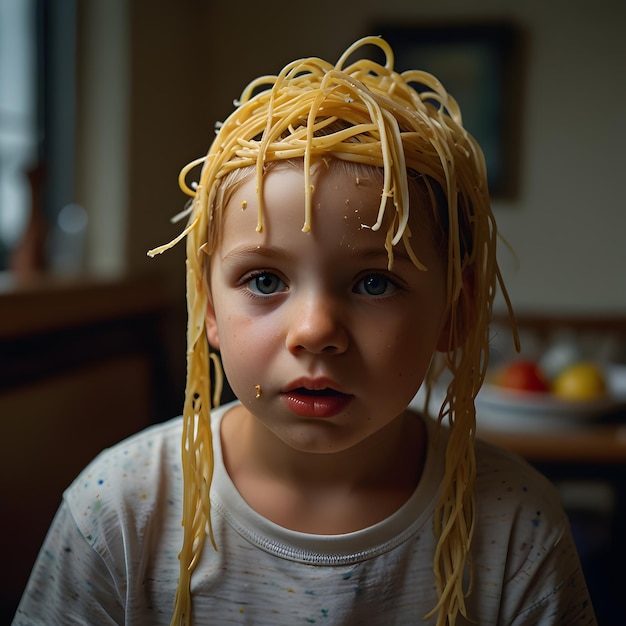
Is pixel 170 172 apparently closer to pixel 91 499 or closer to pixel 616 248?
pixel 616 248

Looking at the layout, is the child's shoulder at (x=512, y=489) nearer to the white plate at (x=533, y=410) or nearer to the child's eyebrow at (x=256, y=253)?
the child's eyebrow at (x=256, y=253)

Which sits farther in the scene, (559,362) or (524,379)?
(559,362)

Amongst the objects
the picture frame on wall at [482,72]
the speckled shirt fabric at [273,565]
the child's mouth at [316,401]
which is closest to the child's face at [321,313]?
the child's mouth at [316,401]

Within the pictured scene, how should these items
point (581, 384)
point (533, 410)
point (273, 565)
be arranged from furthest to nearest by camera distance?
point (581, 384), point (533, 410), point (273, 565)

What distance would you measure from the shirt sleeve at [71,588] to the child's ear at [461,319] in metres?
0.38

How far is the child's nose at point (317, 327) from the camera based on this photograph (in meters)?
0.57

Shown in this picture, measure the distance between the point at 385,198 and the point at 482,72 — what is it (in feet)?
9.00

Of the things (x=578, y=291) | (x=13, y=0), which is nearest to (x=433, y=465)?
(x=13, y=0)

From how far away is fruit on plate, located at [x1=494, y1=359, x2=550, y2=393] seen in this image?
5.18ft

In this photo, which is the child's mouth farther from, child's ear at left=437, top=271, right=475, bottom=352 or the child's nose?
child's ear at left=437, top=271, right=475, bottom=352

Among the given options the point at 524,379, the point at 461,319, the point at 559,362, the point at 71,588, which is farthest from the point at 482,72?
the point at 71,588

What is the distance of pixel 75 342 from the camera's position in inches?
82.0

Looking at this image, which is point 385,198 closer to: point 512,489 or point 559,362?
point 512,489

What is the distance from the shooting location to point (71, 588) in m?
0.70
